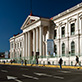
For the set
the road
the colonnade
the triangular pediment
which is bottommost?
the road

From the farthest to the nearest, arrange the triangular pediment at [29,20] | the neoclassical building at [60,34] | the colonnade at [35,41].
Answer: the triangular pediment at [29,20]
the colonnade at [35,41]
the neoclassical building at [60,34]

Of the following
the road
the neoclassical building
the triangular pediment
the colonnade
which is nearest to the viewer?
the road

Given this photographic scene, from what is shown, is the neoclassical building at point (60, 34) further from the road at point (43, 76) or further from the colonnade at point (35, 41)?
the road at point (43, 76)

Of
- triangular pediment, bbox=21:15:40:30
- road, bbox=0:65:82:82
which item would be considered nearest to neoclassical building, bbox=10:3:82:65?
triangular pediment, bbox=21:15:40:30

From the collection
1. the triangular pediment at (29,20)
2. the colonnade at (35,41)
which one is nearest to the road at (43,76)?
the colonnade at (35,41)

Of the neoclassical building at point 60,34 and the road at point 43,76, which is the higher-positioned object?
the neoclassical building at point 60,34

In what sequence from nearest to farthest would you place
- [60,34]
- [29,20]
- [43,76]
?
[43,76] < [60,34] < [29,20]

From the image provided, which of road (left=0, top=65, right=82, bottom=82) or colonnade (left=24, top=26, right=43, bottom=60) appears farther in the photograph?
colonnade (left=24, top=26, right=43, bottom=60)

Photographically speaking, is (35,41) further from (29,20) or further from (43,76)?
(43,76)

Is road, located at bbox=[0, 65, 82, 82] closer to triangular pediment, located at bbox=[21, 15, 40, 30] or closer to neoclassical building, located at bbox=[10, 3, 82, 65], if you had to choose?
neoclassical building, located at bbox=[10, 3, 82, 65]

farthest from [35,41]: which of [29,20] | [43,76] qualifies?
[43,76]

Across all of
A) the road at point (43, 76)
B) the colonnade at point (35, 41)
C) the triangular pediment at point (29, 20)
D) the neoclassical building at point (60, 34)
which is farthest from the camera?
the triangular pediment at point (29, 20)

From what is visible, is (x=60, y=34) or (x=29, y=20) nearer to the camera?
(x=60, y=34)

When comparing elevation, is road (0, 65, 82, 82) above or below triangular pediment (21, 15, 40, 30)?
below
